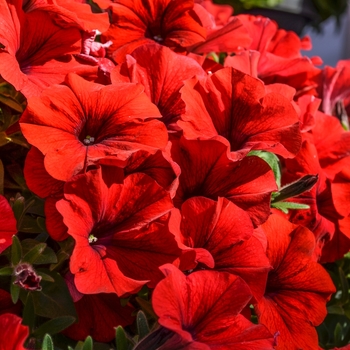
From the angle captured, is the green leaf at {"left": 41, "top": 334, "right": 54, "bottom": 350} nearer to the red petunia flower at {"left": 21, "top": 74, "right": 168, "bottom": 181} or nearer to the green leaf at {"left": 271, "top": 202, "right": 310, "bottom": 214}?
the red petunia flower at {"left": 21, "top": 74, "right": 168, "bottom": 181}

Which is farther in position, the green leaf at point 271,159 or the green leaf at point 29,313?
the green leaf at point 271,159

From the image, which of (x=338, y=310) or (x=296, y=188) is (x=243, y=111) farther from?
(x=338, y=310)

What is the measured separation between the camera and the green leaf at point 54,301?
60 centimetres

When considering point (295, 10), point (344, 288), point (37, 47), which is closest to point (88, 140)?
point (37, 47)

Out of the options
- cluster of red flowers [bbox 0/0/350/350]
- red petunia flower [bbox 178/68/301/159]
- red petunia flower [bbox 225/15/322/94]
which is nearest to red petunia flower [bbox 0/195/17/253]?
cluster of red flowers [bbox 0/0/350/350]

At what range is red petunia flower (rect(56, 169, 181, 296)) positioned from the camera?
1.77 feet

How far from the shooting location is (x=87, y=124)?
2.05ft

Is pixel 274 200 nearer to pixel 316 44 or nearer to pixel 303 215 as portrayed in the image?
pixel 303 215

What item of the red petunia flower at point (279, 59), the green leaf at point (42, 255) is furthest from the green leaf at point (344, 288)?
the green leaf at point (42, 255)

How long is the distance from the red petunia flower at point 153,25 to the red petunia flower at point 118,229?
0.22 metres

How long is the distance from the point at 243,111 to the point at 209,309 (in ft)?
0.72

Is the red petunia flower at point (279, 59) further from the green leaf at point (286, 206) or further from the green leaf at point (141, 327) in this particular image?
the green leaf at point (141, 327)

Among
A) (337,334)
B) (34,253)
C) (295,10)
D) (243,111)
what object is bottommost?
(295,10)

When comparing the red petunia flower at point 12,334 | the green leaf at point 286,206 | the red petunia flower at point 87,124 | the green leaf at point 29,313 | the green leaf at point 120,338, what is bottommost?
the green leaf at point 29,313
